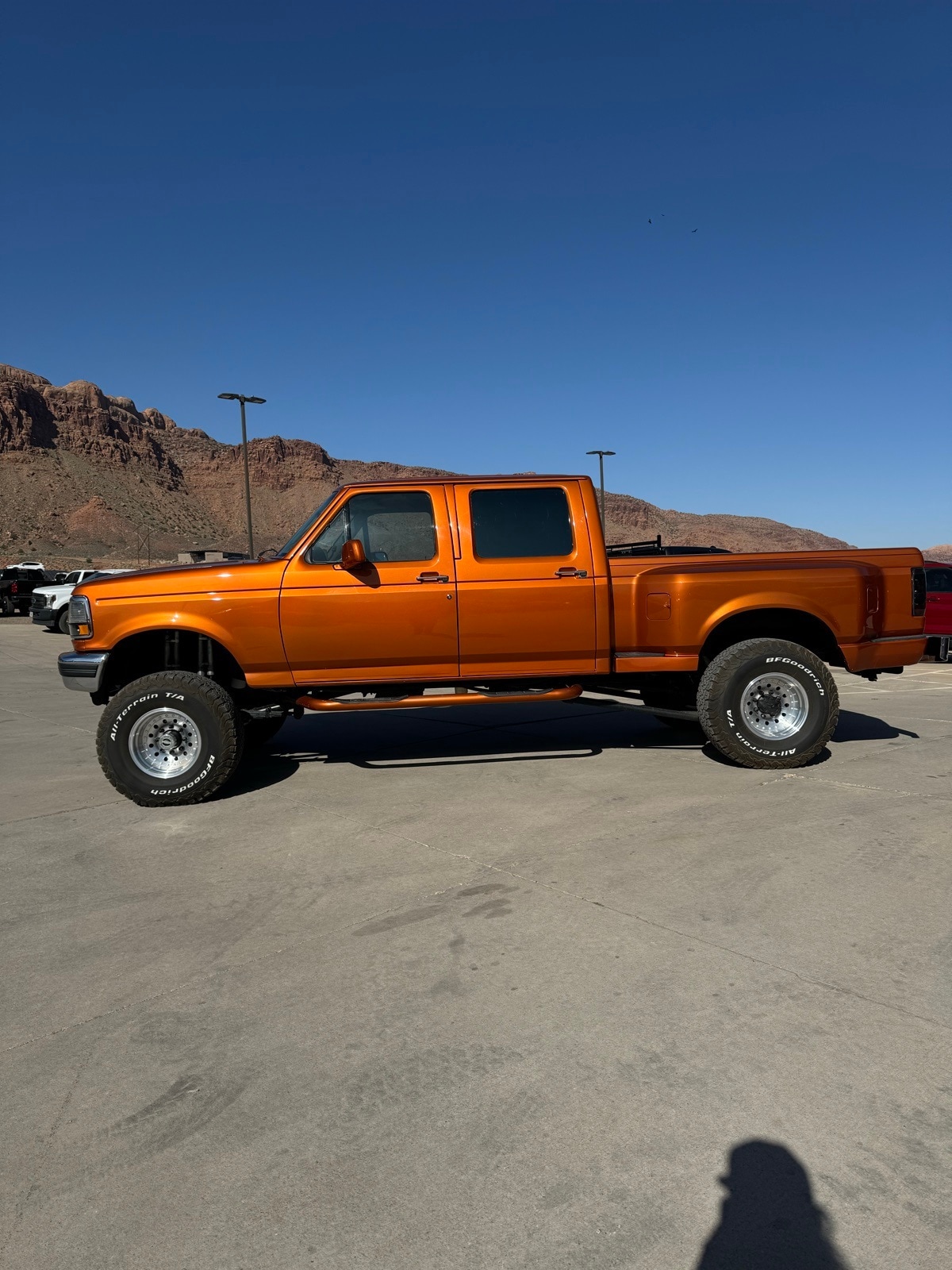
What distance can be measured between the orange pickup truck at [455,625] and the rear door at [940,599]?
27.1 ft

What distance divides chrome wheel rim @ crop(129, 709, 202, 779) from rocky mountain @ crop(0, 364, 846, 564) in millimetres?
79177

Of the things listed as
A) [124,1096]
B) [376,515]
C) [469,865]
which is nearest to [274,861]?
[469,865]

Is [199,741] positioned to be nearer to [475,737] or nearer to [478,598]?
[478,598]

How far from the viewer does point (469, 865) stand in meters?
4.43

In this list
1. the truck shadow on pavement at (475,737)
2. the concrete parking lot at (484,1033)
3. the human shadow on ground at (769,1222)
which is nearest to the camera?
the human shadow on ground at (769,1222)

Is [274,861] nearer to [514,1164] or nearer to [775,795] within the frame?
[514,1164]

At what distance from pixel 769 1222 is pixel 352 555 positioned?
14.8 feet

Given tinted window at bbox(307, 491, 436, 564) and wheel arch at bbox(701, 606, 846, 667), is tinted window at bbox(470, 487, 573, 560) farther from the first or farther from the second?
wheel arch at bbox(701, 606, 846, 667)

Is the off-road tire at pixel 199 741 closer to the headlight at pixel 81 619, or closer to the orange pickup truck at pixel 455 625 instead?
the orange pickup truck at pixel 455 625

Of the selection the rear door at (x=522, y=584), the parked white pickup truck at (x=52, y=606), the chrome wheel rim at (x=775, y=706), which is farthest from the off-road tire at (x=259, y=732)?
the parked white pickup truck at (x=52, y=606)

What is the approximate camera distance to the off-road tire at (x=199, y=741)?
584 centimetres

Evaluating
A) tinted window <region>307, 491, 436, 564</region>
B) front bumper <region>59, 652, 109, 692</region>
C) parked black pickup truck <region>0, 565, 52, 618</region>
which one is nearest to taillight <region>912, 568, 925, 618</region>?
tinted window <region>307, 491, 436, 564</region>

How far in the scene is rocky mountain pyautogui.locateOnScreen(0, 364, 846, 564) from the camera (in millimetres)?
104812

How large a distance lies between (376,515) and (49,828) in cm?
295
